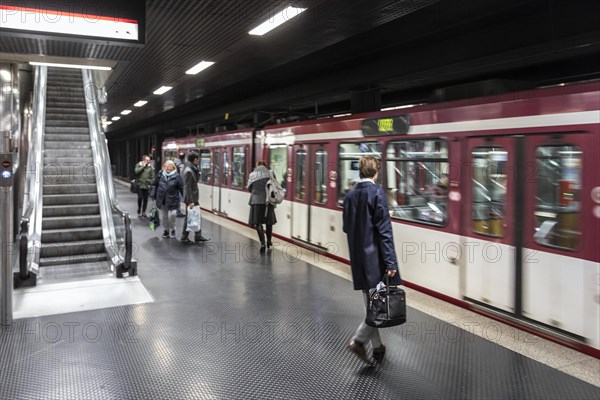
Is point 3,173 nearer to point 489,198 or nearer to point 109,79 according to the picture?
point 489,198

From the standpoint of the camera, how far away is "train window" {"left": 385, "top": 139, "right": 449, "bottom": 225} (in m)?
5.17

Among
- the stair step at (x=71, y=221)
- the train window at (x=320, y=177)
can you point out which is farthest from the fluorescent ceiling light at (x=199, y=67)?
the stair step at (x=71, y=221)

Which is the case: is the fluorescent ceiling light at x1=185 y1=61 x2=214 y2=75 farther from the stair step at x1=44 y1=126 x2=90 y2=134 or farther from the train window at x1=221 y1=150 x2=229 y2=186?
the train window at x1=221 y1=150 x2=229 y2=186

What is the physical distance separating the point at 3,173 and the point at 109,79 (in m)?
7.24

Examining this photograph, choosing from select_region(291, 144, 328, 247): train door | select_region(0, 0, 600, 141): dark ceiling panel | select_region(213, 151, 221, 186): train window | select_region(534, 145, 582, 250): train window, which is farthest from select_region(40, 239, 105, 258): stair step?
select_region(213, 151, 221, 186): train window

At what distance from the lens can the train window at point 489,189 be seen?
4.45 metres

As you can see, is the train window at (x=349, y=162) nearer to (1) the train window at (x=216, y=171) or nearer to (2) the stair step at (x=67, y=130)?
(2) the stair step at (x=67, y=130)

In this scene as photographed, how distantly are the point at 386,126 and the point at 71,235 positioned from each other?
470 cm

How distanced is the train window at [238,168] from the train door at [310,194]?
2.76m

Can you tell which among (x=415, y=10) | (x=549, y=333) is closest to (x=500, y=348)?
(x=549, y=333)

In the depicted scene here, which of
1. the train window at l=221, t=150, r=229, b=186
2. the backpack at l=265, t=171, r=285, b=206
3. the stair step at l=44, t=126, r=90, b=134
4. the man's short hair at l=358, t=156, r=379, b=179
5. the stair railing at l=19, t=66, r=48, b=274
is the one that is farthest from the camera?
the train window at l=221, t=150, r=229, b=186

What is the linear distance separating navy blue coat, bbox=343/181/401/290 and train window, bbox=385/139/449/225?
1.80 metres

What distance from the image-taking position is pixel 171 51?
7715mm

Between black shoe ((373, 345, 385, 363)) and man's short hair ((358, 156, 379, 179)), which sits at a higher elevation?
man's short hair ((358, 156, 379, 179))
